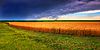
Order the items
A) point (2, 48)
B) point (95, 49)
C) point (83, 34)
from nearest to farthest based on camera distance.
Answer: point (95, 49) → point (2, 48) → point (83, 34)

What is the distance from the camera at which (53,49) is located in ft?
55.8

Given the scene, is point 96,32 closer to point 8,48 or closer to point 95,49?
point 95,49

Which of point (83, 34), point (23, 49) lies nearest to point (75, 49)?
point (23, 49)

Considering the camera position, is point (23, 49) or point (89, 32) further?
point (89, 32)

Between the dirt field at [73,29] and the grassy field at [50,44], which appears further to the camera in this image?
the dirt field at [73,29]

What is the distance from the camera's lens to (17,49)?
671 inches

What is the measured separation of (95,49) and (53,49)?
2985 mm

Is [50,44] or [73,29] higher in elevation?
[73,29]

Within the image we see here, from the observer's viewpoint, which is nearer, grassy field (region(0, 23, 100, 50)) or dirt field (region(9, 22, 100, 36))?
grassy field (region(0, 23, 100, 50))

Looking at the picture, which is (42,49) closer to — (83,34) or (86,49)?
(86,49)

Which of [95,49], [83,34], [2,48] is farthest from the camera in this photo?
[83,34]

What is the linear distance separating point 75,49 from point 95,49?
4.64 feet

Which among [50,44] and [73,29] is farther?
[73,29]

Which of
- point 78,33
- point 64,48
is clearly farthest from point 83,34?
point 64,48
